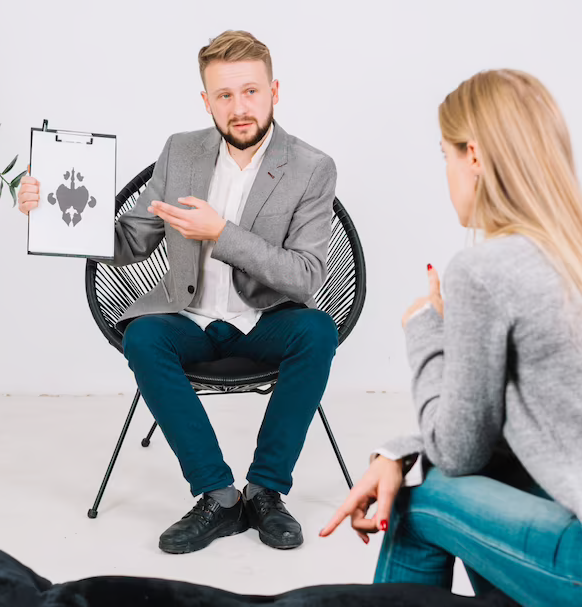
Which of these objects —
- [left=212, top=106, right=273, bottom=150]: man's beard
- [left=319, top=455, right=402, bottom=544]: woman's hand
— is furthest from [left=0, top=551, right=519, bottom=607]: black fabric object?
[left=212, top=106, right=273, bottom=150]: man's beard

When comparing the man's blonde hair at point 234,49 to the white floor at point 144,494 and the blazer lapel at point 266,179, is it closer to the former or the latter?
the blazer lapel at point 266,179

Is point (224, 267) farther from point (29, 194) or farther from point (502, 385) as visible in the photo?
point (502, 385)

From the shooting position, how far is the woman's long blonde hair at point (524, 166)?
997 mm

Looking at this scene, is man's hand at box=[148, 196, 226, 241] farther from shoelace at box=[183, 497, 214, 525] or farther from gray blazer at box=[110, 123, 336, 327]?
shoelace at box=[183, 497, 214, 525]

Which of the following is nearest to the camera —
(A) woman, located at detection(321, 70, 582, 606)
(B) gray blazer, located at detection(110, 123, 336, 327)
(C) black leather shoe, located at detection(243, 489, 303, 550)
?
(A) woman, located at detection(321, 70, 582, 606)

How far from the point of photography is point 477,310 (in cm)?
94

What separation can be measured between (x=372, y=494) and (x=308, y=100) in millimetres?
2555

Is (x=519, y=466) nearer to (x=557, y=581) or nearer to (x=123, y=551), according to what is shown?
(x=557, y=581)

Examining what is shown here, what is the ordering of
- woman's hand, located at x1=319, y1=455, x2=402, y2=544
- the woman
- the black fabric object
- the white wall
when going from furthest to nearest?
the white wall → woman's hand, located at x1=319, y1=455, x2=402, y2=544 → the woman → the black fabric object

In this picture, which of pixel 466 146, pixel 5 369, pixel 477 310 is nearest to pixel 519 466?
pixel 477 310

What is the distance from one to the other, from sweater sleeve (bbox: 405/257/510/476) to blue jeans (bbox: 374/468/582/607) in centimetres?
4

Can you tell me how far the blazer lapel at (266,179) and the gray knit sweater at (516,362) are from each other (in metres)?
1.28

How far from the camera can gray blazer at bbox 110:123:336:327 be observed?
2.14m

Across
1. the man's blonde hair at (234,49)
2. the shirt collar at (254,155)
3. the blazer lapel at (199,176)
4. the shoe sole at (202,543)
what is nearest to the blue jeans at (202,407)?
the shoe sole at (202,543)
